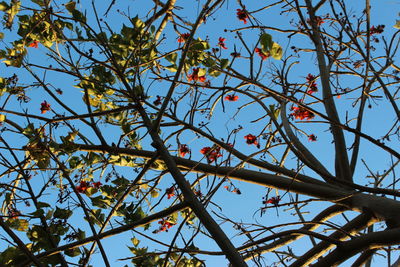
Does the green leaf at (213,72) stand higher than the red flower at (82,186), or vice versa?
the green leaf at (213,72)

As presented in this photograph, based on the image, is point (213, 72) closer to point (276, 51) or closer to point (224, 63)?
point (224, 63)

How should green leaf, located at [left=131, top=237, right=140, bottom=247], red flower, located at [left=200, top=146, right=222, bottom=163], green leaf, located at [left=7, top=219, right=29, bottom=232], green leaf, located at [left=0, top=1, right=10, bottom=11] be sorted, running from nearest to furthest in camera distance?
green leaf, located at [left=7, top=219, right=29, bottom=232] < green leaf, located at [left=131, top=237, right=140, bottom=247] < red flower, located at [left=200, top=146, right=222, bottom=163] < green leaf, located at [left=0, top=1, right=10, bottom=11]

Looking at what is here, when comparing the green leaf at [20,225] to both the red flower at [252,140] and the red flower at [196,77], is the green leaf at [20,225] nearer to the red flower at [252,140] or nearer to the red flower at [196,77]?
the red flower at [196,77]

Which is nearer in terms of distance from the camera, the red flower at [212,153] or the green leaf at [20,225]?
the green leaf at [20,225]

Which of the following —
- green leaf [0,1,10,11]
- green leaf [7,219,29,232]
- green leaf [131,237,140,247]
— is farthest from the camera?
green leaf [0,1,10,11]

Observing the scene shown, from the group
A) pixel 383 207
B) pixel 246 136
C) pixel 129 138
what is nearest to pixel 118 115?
pixel 129 138

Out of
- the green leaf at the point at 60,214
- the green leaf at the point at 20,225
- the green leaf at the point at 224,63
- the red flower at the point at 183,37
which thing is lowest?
the green leaf at the point at 60,214

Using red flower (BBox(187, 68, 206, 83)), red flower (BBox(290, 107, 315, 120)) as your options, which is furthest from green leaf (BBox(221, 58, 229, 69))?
red flower (BBox(290, 107, 315, 120))

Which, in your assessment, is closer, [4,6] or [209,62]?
[4,6]

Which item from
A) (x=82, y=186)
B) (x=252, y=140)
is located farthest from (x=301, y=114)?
(x=82, y=186)

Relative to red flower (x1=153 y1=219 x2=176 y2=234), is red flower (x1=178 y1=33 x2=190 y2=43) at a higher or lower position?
higher

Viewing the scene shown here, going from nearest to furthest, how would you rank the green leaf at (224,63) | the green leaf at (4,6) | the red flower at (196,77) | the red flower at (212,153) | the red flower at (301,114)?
the red flower at (212,153) < the green leaf at (4,6) < the green leaf at (224,63) < the red flower at (196,77) < the red flower at (301,114)

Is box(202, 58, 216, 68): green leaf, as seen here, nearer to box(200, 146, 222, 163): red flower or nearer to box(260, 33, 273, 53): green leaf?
box(260, 33, 273, 53): green leaf

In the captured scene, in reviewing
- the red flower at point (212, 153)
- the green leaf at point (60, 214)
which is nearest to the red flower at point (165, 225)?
the red flower at point (212, 153)
